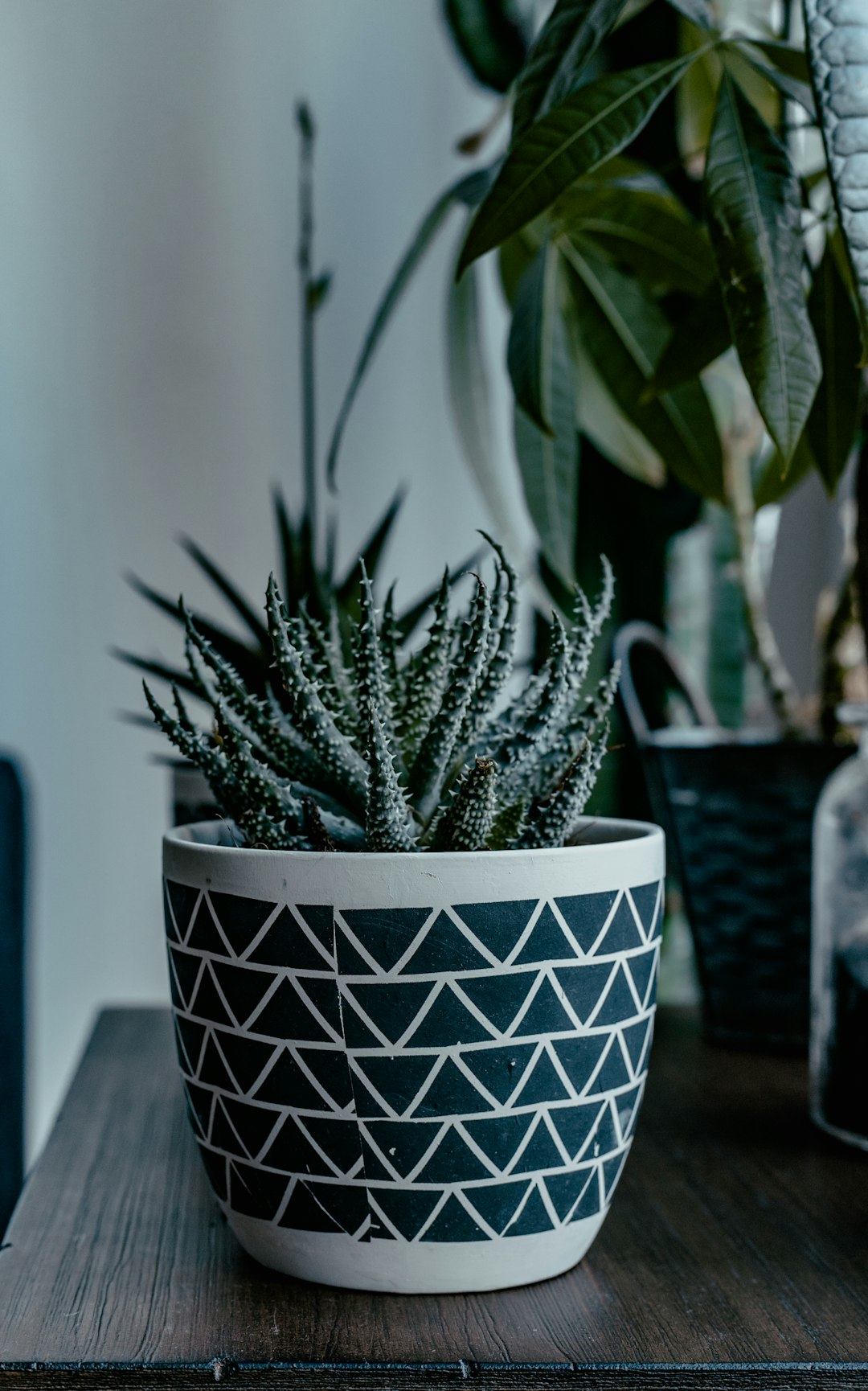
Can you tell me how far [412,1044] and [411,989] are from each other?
0.02 metres

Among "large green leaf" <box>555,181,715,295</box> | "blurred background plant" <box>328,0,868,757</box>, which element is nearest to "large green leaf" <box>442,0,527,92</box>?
"blurred background plant" <box>328,0,868,757</box>

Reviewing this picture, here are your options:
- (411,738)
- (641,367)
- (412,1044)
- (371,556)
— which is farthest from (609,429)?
(412,1044)

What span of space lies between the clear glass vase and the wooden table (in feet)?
0.08

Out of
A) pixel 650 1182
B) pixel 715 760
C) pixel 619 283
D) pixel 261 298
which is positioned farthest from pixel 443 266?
pixel 650 1182

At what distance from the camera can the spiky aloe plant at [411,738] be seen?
0.36 m

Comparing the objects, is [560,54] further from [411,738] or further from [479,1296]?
[479,1296]

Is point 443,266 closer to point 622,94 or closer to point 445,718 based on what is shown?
point 622,94

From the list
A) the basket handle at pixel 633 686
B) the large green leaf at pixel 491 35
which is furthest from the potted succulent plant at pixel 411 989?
the large green leaf at pixel 491 35

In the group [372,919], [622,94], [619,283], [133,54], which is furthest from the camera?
[133,54]

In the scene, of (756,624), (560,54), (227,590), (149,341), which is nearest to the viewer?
(560,54)

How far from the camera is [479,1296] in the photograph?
1.17 ft

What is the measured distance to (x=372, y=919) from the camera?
33 cm

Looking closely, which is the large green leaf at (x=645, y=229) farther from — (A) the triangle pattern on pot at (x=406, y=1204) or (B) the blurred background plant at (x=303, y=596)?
(A) the triangle pattern on pot at (x=406, y=1204)

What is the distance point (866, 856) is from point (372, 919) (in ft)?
1.04
